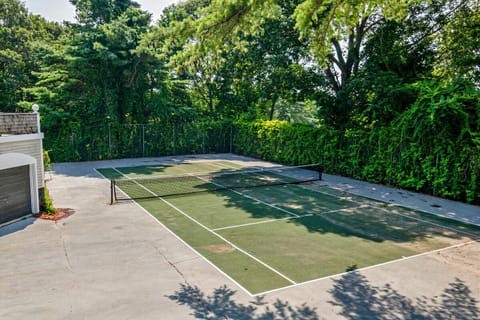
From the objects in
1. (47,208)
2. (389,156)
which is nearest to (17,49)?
(47,208)

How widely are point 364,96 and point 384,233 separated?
10.0m

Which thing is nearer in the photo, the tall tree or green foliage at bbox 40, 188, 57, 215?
green foliage at bbox 40, 188, 57, 215

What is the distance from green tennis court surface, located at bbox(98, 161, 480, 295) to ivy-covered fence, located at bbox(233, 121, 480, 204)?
2.84 meters

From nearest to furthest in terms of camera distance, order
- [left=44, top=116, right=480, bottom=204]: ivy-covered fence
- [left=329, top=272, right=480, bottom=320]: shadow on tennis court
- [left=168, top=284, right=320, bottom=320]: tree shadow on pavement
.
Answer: [left=168, top=284, right=320, bottom=320]: tree shadow on pavement, [left=329, top=272, right=480, bottom=320]: shadow on tennis court, [left=44, top=116, right=480, bottom=204]: ivy-covered fence

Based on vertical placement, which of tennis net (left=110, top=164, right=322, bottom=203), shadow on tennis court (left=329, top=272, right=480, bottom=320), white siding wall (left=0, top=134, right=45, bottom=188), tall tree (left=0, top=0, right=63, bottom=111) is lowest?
shadow on tennis court (left=329, top=272, right=480, bottom=320)

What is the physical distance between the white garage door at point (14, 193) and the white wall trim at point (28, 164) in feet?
0.37

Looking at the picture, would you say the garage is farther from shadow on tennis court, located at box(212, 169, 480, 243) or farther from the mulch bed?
shadow on tennis court, located at box(212, 169, 480, 243)

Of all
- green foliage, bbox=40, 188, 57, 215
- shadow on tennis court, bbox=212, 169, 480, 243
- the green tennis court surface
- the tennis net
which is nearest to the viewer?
the green tennis court surface

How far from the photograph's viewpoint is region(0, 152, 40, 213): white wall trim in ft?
35.6

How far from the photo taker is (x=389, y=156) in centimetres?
1686

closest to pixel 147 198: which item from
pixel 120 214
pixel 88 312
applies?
pixel 120 214

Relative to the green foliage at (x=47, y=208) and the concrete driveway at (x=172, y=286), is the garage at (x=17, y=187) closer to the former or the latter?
the green foliage at (x=47, y=208)

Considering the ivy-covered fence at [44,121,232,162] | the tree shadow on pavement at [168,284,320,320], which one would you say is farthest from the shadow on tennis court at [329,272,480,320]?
the ivy-covered fence at [44,121,232,162]

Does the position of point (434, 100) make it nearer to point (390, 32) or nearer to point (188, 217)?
point (390, 32)
